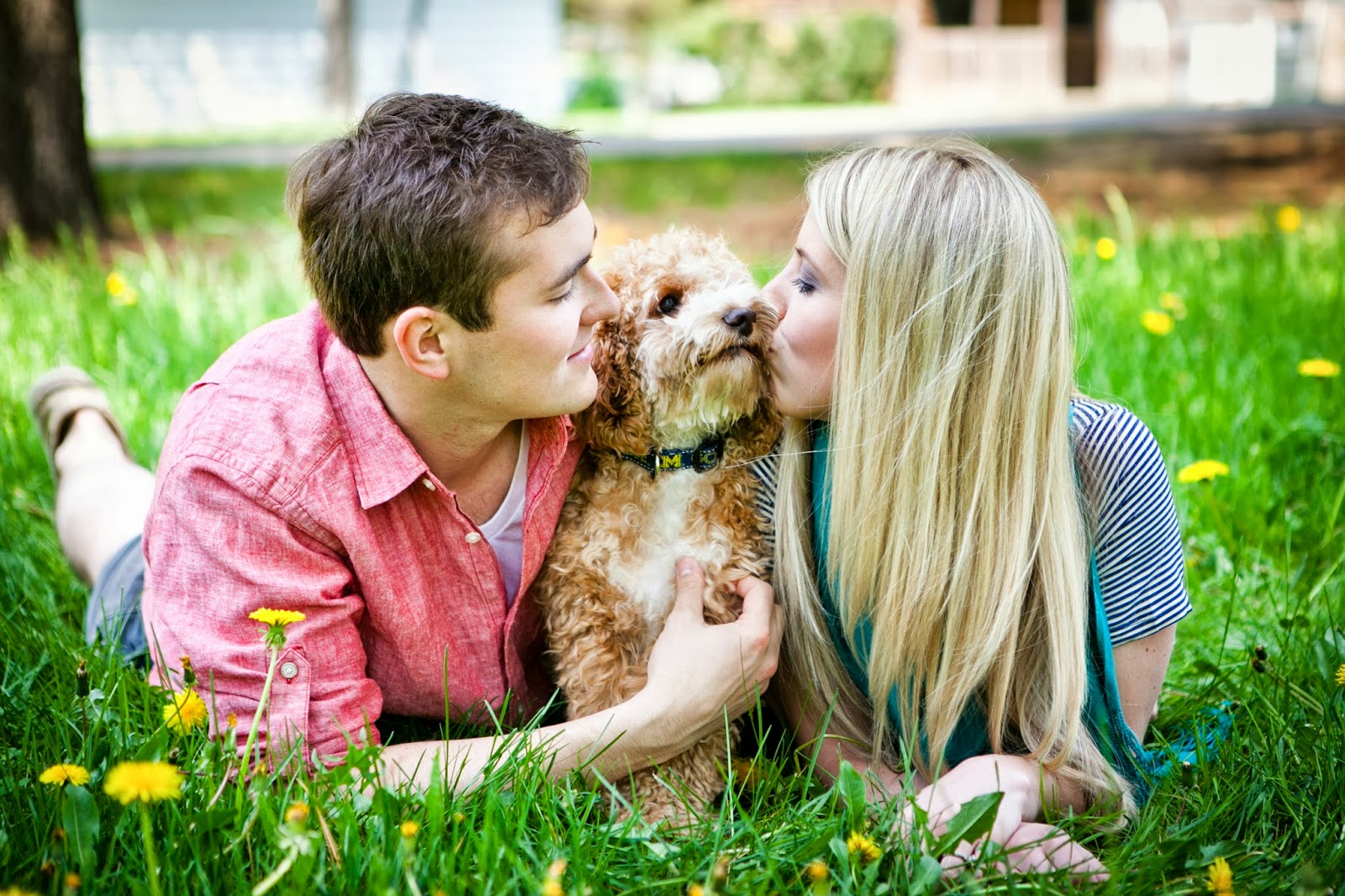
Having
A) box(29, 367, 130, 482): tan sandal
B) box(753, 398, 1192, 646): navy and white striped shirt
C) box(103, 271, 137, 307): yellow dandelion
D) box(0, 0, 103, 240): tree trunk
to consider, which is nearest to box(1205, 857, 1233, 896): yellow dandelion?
box(753, 398, 1192, 646): navy and white striped shirt

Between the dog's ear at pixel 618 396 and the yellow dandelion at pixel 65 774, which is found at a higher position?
the dog's ear at pixel 618 396

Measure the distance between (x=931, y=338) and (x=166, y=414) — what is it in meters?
2.84

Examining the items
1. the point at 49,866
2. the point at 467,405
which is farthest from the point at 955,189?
the point at 49,866

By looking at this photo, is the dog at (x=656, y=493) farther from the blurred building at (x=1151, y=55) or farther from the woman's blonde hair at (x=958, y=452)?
the blurred building at (x=1151, y=55)

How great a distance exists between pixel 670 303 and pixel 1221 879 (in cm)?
148

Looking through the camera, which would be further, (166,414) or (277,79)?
(277,79)

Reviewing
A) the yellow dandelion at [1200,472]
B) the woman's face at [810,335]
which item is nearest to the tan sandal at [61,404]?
the woman's face at [810,335]

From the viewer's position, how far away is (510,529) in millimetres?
2518

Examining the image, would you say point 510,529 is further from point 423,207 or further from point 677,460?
point 423,207

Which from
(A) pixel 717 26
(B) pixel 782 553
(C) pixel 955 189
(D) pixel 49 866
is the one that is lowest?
(D) pixel 49 866

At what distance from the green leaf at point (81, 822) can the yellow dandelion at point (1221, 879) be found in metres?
1.75

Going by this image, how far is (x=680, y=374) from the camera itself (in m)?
2.34

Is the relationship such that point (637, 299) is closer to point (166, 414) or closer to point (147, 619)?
point (147, 619)

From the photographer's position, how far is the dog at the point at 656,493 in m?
2.38
